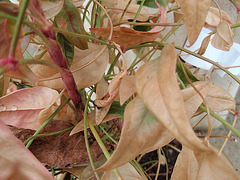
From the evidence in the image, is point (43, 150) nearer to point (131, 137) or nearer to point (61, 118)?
point (61, 118)

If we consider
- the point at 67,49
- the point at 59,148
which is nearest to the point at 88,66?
the point at 67,49

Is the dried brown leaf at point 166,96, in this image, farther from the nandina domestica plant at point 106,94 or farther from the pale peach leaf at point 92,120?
the pale peach leaf at point 92,120

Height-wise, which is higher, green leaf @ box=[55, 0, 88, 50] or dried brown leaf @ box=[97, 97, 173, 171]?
green leaf @ box=[55, 0, 88, 50]

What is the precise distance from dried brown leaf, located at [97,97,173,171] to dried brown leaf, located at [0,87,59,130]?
116mm

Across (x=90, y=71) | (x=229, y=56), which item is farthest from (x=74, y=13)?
(x=229, y=56)

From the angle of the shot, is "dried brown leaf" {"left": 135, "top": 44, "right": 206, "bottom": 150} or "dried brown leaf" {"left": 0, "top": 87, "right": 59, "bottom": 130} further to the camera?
"dried brown leaf" {"left": 0, "top": 87, "right": 59, "bottom": 130}

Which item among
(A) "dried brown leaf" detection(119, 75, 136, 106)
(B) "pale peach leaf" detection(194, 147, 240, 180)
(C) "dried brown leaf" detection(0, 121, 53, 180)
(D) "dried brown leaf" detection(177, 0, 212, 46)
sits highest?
(D) "dried brown leaf" detection(177, 0, 212, 46)

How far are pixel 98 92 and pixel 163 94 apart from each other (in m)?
0.13

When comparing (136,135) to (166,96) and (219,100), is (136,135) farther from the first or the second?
(219,100)

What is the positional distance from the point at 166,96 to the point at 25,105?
0.18 metres

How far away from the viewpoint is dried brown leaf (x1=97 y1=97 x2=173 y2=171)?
0.44 feet

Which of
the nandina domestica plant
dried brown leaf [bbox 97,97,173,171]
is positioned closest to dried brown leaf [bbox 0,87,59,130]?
the nandina domestica plant

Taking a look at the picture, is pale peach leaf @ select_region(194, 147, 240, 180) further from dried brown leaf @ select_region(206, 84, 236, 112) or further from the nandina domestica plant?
dried brown leaf @ select_region(206, 84, 236, 112)

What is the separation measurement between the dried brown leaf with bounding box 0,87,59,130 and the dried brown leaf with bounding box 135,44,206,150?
0.13m
